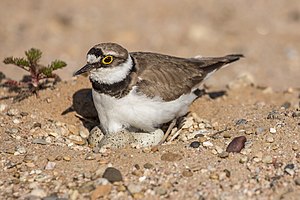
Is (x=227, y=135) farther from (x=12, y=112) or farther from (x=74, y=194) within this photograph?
(x=12, y=112)

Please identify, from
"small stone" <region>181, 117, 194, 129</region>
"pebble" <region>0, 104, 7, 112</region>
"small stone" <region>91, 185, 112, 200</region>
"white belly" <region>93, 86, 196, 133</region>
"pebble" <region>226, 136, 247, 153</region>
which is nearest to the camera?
"small stone" <region>91, 185, 112, 200</region>

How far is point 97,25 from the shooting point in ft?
35.5

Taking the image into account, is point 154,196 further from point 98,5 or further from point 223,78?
point 98,5

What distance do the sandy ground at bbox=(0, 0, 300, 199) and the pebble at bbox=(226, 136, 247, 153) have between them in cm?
5

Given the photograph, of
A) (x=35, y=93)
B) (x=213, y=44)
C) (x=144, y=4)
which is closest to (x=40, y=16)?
(x=144, y=4)

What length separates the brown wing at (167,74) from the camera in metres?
5.64

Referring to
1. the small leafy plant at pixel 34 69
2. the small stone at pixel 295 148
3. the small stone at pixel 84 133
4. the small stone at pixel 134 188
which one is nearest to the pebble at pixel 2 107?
the small leafy plant at pixel 34 69

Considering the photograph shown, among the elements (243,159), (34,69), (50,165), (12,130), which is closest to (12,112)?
(12,130)

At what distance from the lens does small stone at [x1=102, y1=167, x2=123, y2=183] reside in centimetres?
470

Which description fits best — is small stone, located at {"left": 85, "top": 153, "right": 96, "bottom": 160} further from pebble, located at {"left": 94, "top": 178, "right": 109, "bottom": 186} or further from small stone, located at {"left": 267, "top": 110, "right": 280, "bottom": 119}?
small stone, located at {"left": 267, "top": 110, "right": 280, "bottom": 119}

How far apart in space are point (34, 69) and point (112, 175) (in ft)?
6.78

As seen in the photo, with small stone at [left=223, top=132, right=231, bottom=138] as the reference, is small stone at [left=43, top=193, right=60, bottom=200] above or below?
above

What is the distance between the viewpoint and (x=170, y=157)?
5.08 meters

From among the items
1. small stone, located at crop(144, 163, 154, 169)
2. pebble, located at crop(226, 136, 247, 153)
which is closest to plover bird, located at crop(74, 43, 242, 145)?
small stone, located at crop(144, 163, 154, 169)
